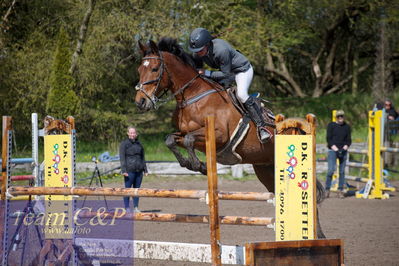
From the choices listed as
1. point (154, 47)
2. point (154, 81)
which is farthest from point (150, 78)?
point (154, 47)

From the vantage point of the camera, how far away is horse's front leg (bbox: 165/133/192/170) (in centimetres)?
540

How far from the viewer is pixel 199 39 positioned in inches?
218

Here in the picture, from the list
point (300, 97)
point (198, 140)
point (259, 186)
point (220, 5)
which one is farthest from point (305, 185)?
point (300, 97)

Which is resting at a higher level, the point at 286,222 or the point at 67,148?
the point at 67,148

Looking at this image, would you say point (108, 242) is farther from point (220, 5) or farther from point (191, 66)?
point (220, 5)

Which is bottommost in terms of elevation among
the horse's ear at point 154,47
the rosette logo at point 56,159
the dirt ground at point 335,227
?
the dirt ground at point 335,227

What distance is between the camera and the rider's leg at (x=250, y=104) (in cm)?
578

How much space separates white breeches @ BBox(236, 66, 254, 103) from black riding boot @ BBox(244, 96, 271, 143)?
60 mm

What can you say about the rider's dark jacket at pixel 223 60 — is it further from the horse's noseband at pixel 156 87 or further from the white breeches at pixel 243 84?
the horse's noseband at pixel 156 87

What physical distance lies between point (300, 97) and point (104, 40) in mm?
9884

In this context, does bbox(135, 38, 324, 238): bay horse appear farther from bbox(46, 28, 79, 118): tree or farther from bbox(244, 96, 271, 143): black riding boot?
bbox(46, 28, 79, 118): tree

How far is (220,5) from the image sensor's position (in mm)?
19375

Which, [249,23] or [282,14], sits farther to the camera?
[282,14]

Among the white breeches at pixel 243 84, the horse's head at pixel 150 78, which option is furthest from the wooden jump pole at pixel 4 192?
the white breeches at pixel 243 84
